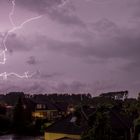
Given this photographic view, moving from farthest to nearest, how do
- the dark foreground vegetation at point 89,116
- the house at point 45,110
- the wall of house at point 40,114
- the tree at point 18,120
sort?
the house at point 45,110 → the wall of house at point 40,114 → the tree at point 18,120 → the dark foreground vegetation at point 89,116

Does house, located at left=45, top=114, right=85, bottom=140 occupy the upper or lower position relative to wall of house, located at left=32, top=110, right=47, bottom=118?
lower

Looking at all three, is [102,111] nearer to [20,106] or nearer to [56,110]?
[20,106]

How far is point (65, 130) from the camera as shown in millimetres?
35906

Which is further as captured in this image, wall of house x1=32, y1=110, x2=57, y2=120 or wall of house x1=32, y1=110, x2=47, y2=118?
wall of house x1=32, y1=110, x2=57, y2=120

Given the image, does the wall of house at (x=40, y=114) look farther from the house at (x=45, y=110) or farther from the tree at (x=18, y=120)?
the tree at (x=18, y=120)

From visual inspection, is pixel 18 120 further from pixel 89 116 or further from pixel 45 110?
pixel 89 116

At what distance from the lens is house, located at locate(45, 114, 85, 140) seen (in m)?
34.7

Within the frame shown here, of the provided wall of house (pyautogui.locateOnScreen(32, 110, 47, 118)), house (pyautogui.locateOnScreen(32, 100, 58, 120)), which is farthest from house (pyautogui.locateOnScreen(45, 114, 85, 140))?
wall of house (pyautogui.locateOnScreen(32, 110, 47, 118))

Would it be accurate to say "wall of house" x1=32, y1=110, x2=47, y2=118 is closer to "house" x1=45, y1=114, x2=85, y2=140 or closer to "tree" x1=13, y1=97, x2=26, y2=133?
"tree" x1=13, y1=97, x2=26, y2=133

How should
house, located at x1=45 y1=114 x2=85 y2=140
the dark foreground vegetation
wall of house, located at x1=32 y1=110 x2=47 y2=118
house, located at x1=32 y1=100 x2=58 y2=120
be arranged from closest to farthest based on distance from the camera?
1. the dark foreground vegetation
2. house, located at x1=45 y1=114 x2=85 y2=140
3. wall of house, located at x1=32 y1=110 x2=47 y2=118
4. house, located at x1=32 y1=100 x2=58 y2=120

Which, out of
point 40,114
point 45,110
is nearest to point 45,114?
point 45,110

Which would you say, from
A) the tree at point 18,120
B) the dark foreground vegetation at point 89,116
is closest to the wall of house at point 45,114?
the dark foreground vegetation at point 89,116

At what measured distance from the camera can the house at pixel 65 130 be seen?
1366 inches

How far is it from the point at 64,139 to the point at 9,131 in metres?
33.3
